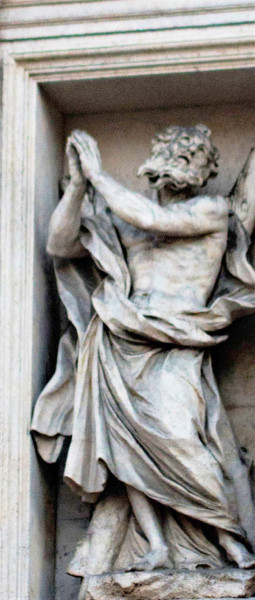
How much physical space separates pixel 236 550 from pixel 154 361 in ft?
3.13

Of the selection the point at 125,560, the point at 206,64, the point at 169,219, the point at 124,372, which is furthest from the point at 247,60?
the point at 125,560

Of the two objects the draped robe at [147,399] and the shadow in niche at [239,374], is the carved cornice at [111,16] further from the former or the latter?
the shadow in niche at [239,374]

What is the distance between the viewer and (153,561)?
860 cm

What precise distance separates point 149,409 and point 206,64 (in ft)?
5.59

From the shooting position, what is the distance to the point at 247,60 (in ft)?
30.0

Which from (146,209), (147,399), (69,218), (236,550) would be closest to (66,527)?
(147,399)

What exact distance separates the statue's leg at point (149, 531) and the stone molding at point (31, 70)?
499 millimetres

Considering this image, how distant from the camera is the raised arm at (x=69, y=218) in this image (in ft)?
29.3

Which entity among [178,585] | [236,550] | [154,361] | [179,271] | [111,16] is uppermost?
[111,16]

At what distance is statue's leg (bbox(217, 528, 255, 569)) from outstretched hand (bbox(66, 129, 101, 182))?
5.71 feet

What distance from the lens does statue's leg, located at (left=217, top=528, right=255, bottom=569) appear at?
857 cm

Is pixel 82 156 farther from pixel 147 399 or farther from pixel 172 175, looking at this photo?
pixel 147 399

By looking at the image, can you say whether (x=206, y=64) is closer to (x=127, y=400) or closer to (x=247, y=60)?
(x=247, y=60)

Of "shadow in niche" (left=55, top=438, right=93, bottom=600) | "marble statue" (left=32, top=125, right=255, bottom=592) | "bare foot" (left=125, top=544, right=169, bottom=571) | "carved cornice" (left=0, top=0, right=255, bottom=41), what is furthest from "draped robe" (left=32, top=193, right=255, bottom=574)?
"carved cornice" (left=0, top=0, right=255, bottom=41)
